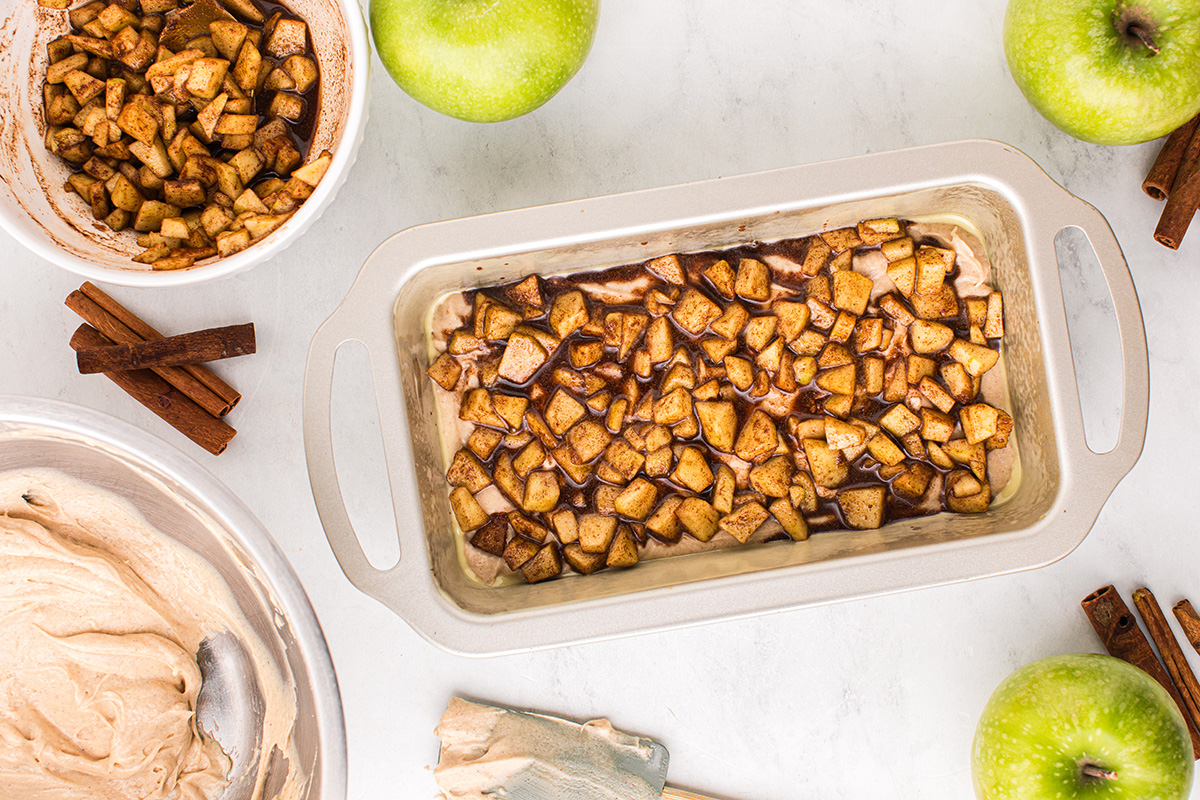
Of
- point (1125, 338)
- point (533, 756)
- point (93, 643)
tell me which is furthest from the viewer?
point (533, 756)

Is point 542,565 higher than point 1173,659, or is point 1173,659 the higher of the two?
point 542,565

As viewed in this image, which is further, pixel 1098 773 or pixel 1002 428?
pixel 1002 428

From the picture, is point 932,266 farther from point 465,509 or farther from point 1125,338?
point 465,509

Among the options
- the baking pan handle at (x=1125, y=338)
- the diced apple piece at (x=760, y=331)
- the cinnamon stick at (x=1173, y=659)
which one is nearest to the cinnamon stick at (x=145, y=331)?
the diced apple piece at (x=760, y=331)

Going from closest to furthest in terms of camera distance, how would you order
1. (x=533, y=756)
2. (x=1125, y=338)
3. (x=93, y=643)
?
1. (x=1125, y=338)
2. (x=93, y=643)
3. (x=533, y=756)

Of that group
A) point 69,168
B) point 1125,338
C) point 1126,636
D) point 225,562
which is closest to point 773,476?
point 1125,338

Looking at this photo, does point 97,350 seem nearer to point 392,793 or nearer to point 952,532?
point 392,793

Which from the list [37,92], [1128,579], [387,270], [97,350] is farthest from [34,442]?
[1128,579]
